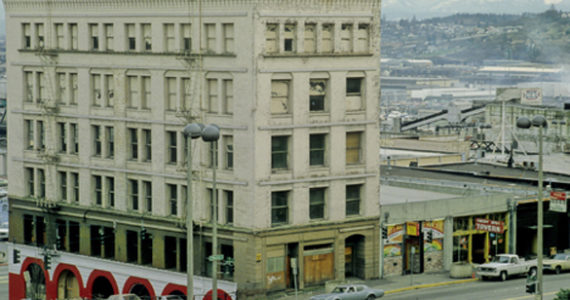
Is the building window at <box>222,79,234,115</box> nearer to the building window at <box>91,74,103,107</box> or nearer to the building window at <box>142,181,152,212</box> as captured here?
the building window at <box>142,181,152,212</box>

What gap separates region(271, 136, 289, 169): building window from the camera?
221 feet

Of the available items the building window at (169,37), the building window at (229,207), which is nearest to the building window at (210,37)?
the building window at (169,37)

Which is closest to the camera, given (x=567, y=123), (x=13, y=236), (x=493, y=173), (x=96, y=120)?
(x=96, y=120)

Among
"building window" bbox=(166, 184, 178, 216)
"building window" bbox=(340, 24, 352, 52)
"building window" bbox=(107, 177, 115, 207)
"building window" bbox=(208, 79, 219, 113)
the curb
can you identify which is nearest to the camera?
"building window" bbox=(208, 79, 219, 113)

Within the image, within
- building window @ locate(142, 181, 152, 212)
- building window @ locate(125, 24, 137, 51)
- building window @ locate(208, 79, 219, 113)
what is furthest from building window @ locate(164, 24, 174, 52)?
building window @ locate(142, 181, 152, 212)

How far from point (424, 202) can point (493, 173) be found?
26530mm

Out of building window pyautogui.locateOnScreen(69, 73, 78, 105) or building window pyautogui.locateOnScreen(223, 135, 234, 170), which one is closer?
building window pyautogui.locateOnScreen(223, 135, 234, 170)

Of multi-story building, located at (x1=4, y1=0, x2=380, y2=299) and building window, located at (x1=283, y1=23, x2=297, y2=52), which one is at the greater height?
building window, located at (x1=283, y1=23, x2=297, y2=52)

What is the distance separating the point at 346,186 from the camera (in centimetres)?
7094

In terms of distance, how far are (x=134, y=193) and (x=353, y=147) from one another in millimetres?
13135

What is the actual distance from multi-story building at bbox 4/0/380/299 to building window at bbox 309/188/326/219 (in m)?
0.10

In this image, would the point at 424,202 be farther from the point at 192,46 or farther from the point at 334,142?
the point at 192,46

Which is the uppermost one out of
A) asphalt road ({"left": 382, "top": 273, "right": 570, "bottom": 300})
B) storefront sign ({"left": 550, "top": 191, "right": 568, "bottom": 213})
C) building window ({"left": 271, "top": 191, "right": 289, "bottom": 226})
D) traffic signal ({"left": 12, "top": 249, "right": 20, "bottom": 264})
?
building window ({"left": 271, "top": 191, "right": 289, "bottom": 226})

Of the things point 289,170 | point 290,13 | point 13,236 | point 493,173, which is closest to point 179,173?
point 289,170
